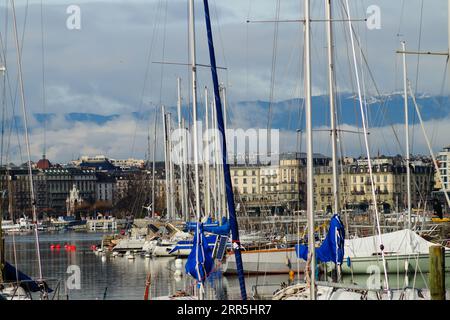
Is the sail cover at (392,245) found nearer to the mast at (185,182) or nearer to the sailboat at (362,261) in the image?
the sailboat at (362,261)

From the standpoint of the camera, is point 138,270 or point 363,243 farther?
point 138,270

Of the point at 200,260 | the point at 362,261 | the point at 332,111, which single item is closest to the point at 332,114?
the point at 332,111

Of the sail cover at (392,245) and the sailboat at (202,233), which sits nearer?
the sailboat at (202,233)

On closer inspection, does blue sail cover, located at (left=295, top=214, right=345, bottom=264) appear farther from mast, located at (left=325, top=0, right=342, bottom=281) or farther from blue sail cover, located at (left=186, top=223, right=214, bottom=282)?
blue sail cover, located at (left=186, top=223, right=214, bottom=282)

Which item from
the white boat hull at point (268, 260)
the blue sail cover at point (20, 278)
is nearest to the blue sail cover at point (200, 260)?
the blue sail cover at point (20, 278)

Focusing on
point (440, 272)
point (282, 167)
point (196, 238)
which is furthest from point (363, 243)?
point (282, 167)

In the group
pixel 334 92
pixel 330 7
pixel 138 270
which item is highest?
pixel 330 7

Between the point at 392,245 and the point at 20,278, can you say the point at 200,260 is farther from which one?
the point at 392,245

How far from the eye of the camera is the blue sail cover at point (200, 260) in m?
27.6

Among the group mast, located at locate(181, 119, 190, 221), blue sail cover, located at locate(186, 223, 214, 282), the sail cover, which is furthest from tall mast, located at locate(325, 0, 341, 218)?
mast, located at locate(181, 119, 190, 221)

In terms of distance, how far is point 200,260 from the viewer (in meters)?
27.6

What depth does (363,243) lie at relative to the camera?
4409cm
